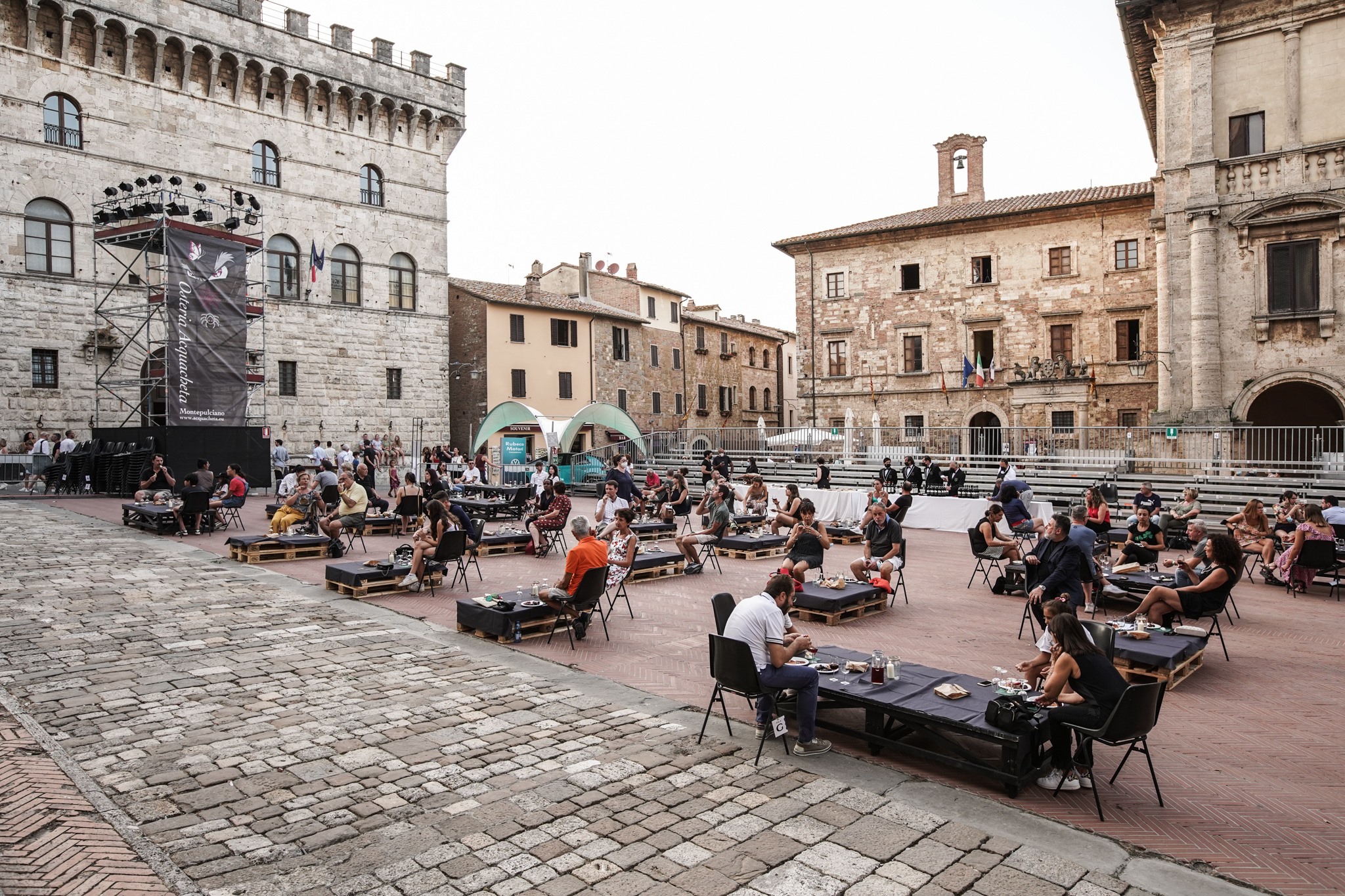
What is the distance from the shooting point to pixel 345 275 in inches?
1308

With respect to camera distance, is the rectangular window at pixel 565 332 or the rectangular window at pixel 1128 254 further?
the rectangular window at pixel 565 332

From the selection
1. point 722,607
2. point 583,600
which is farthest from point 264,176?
point 722,607

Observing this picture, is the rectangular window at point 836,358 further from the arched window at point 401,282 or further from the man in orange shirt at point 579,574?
the man in orange shirt at point 579,574

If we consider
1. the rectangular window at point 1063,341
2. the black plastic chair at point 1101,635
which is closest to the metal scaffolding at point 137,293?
the black plastic chair at point 1101,635

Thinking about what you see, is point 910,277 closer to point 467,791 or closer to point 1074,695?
point 1074,695

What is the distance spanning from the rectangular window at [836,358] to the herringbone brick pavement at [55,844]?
119ft

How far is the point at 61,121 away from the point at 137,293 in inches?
216

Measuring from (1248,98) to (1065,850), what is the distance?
84.6 ft

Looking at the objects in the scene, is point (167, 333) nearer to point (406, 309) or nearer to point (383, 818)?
point (406, 309)

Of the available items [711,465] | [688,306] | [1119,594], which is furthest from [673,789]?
[688,306]

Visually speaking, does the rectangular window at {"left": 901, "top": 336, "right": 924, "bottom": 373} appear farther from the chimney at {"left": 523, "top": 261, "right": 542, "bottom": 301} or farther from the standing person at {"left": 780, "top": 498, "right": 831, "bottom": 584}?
the standing person at {"left": 780, "top": 498, "right": 831, "bottom": 584}

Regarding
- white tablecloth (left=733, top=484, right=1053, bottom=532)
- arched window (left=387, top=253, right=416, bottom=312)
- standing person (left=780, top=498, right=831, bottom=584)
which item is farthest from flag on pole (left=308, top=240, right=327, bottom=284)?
standing person (left=780, top=498, right=831, bottom=584)

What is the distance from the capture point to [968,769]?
5430 mm

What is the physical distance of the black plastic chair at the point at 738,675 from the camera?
5.83m
